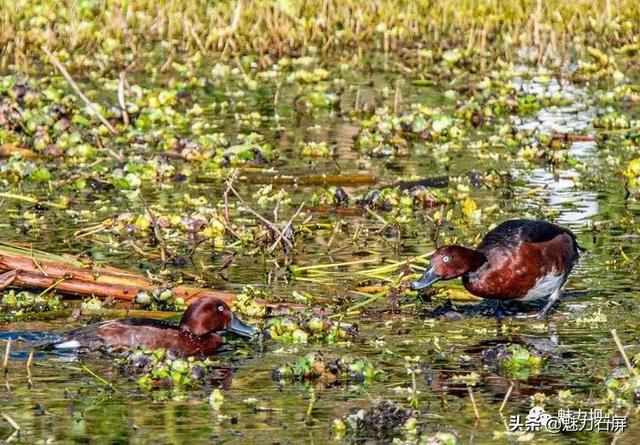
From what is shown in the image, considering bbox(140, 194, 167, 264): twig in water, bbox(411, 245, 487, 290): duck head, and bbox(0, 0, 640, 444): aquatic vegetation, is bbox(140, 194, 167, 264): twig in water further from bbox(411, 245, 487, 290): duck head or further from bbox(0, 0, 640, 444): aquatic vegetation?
bbox(411, 245, 487, 290): duck head

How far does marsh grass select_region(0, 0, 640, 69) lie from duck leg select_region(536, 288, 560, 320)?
11.4 meters

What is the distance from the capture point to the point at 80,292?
1018 cm

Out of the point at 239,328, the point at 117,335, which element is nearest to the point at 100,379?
the point at 117,335

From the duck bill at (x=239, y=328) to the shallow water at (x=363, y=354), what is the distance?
0.28ft

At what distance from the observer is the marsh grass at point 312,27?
21859mm

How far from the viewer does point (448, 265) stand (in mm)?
9406

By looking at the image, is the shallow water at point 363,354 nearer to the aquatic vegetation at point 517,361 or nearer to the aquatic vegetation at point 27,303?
the aquatic vegetation at point 517,361

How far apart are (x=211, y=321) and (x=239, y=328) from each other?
172 mm

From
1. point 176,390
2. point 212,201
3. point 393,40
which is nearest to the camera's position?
point 176,390

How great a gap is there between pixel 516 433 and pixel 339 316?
2.51 meters

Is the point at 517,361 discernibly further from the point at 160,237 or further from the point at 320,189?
the point at 320,189

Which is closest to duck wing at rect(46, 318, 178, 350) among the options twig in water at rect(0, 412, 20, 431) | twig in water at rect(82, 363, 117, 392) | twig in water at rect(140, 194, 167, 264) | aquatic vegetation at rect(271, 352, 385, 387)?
twig in water at rect(82, 363, 117, 392)

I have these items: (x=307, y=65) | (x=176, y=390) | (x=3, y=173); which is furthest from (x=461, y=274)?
(x=307, y=65)

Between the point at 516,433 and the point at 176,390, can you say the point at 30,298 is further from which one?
the point at 516,433
